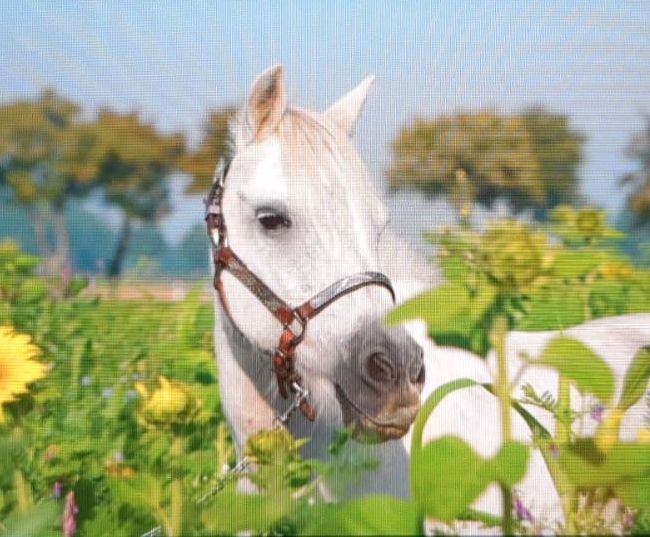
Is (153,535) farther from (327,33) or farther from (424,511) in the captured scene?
(327,33)

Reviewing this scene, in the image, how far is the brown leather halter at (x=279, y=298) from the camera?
1.34 meters

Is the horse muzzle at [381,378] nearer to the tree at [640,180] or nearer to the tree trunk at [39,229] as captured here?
the tree at [640,180]

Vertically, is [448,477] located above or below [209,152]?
below

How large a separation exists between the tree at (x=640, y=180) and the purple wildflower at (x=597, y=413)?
553 millimetres

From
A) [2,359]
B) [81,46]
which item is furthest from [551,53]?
[2,359]

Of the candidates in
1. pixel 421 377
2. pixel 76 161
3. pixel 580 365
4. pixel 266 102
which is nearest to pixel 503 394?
pixel 580 365

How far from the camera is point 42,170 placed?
152cm

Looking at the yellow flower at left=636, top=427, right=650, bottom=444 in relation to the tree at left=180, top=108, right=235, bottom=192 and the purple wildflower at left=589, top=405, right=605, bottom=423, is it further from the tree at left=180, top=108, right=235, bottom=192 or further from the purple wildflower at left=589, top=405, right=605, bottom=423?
the tree at left=180, top=108, right=235, bottom=192

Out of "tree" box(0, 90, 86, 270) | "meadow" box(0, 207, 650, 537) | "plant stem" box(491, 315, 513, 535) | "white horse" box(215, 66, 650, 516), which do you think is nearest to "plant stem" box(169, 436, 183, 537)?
"meadow" box(0, 207, 650, 537)

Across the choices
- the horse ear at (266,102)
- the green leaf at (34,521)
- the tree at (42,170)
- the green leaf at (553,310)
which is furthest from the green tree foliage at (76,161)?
the green leaf at (34,521)

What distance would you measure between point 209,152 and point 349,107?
0.24 metres

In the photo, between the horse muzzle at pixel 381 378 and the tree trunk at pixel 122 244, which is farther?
the tree trunk at pixel 122 244

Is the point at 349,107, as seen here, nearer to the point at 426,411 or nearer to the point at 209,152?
the point at 209,152

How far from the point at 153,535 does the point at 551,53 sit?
84 cm
